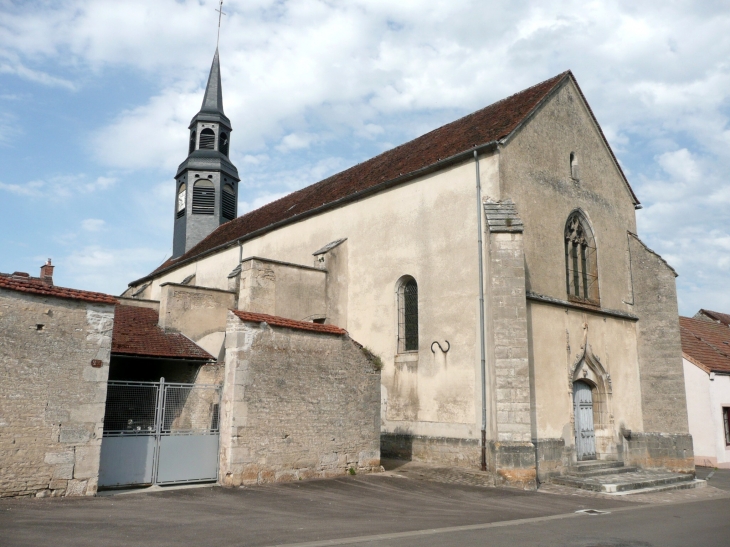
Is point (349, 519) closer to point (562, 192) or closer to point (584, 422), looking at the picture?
point (584, 422)

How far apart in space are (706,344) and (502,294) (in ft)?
42.2

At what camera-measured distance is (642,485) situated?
1358 cm

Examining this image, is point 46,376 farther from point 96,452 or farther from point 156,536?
point 156,536

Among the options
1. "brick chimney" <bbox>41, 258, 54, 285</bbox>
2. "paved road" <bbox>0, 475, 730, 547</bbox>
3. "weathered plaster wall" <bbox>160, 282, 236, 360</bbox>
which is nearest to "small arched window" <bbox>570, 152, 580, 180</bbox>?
"paved road" <bbox>0, 475, 730, 547</bbox>

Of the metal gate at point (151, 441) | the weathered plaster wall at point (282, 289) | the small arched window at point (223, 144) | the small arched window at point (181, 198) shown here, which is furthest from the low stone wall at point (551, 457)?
the small arched window at point (223, 144)

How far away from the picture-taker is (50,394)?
980 centimetres

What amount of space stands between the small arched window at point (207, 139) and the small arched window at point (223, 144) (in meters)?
0.34

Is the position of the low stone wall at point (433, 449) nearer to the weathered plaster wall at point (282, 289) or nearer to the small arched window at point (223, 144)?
the weathered plaster wall at point (282, 289)

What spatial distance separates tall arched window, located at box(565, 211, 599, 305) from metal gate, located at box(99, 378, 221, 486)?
32.3ft

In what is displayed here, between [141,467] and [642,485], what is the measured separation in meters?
10.7

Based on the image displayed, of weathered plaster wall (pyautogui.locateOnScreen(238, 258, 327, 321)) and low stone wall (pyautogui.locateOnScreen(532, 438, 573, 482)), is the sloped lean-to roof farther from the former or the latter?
low stone wall (pyautogui.locateOnScreen(532, 438, 573, 482))

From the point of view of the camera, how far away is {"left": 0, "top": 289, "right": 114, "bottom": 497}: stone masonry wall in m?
9.35

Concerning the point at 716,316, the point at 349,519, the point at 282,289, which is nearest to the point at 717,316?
the point at 716,316

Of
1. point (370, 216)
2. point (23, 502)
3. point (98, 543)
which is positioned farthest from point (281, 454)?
point (370, 216)
